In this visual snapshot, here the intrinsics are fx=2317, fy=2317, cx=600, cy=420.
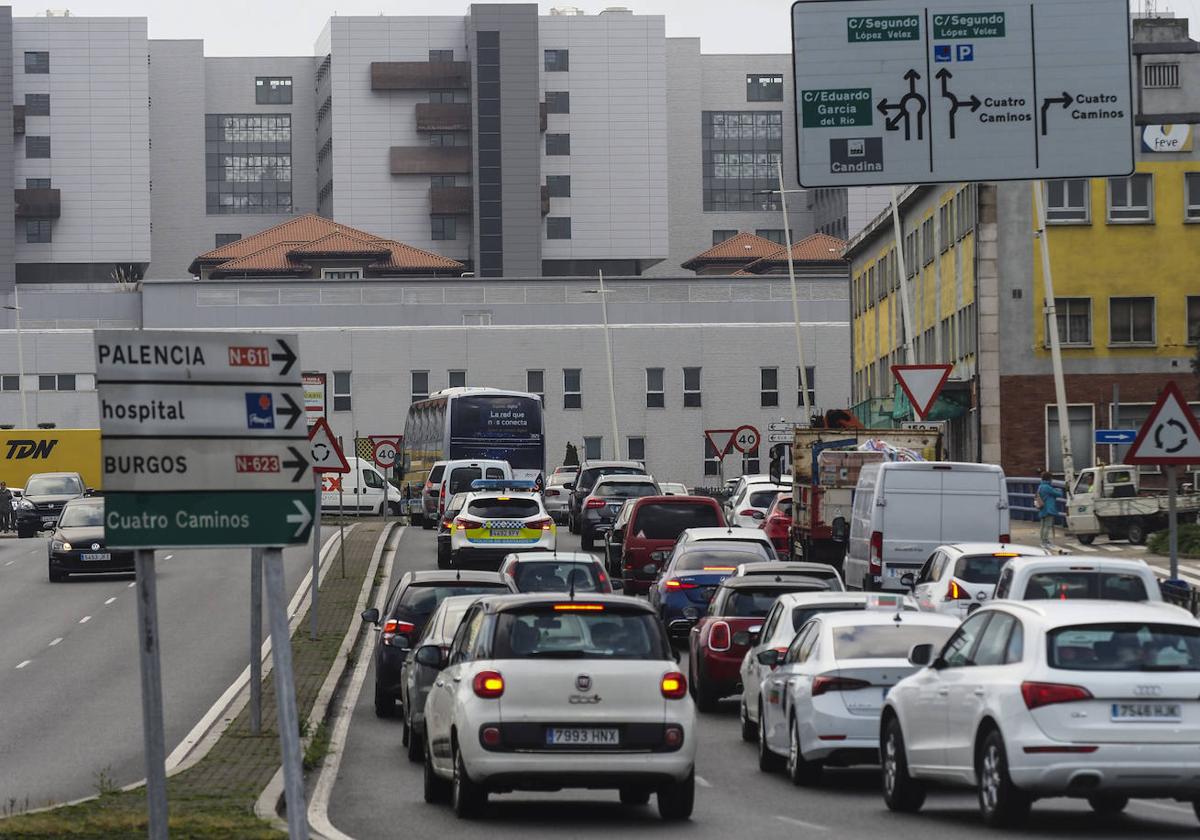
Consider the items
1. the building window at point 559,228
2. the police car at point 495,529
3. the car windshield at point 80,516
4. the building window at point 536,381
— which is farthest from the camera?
the building window at point 559,228

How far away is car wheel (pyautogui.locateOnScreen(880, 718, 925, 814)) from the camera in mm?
15875

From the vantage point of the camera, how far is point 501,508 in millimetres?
42406

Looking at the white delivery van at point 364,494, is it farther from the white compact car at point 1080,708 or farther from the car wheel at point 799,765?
the white compact car at point 1080,708

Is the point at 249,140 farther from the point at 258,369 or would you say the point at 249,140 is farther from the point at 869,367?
the point at 258,369

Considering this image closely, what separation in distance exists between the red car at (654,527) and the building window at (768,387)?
72417mm

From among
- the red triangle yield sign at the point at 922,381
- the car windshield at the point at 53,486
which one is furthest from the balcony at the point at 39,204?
the red triangle yield sign at the point at 922,381

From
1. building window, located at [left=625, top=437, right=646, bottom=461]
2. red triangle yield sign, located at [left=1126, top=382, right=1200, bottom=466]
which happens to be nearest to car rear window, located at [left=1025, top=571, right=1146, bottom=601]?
red triangle yield sign, located at [left=1126, top=382, right=1200, bottom=466]

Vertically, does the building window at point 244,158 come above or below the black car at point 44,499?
above

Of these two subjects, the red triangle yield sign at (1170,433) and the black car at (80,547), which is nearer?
the red triangle yield sign at (1170,433)

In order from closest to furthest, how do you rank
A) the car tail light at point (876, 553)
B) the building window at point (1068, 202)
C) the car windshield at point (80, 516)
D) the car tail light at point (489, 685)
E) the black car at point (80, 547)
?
the car tail light at point (489, 685)
the car tail light at point (876, 553)
the black car at point (80, 547)
the car windshield at point (80, 516)
the building window at point (1068, 202)

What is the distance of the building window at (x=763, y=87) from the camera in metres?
158

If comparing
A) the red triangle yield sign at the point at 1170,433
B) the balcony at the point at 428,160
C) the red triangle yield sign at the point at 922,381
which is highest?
the balcony at the point at 428,160

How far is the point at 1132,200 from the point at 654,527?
31126 millimetres

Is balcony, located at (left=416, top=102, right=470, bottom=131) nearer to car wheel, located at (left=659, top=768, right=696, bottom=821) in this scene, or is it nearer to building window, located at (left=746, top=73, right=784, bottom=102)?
building window, located at (left=746, top=73, right=784, bottom=102)
